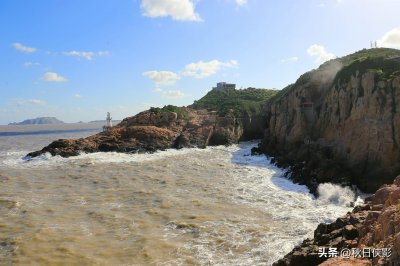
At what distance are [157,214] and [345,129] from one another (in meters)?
17.9

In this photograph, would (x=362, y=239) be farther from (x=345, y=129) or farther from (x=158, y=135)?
(x=158, y=135)

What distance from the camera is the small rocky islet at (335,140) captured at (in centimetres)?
1226

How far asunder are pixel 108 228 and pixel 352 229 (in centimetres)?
1105

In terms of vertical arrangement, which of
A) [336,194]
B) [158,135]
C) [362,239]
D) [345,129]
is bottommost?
[336,194]

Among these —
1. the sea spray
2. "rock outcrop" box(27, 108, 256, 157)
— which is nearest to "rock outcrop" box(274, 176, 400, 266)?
the sea spray

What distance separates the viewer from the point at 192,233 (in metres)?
17.5

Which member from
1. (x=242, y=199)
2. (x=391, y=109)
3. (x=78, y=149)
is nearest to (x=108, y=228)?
(x=242, y=199)

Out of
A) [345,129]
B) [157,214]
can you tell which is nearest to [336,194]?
[345,129]

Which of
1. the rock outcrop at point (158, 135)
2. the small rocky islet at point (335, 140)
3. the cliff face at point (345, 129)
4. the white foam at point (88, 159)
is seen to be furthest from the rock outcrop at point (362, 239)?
the rock outcrop at point (158, 135)

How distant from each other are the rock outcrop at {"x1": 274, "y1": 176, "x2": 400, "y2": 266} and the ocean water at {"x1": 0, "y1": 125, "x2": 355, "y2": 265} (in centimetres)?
196

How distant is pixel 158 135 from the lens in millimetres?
50969

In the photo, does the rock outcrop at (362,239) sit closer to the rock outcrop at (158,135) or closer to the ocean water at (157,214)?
the ocean water at (157,214)

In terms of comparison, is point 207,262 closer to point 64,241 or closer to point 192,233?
point 192,233

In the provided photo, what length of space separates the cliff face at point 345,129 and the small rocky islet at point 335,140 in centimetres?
7
